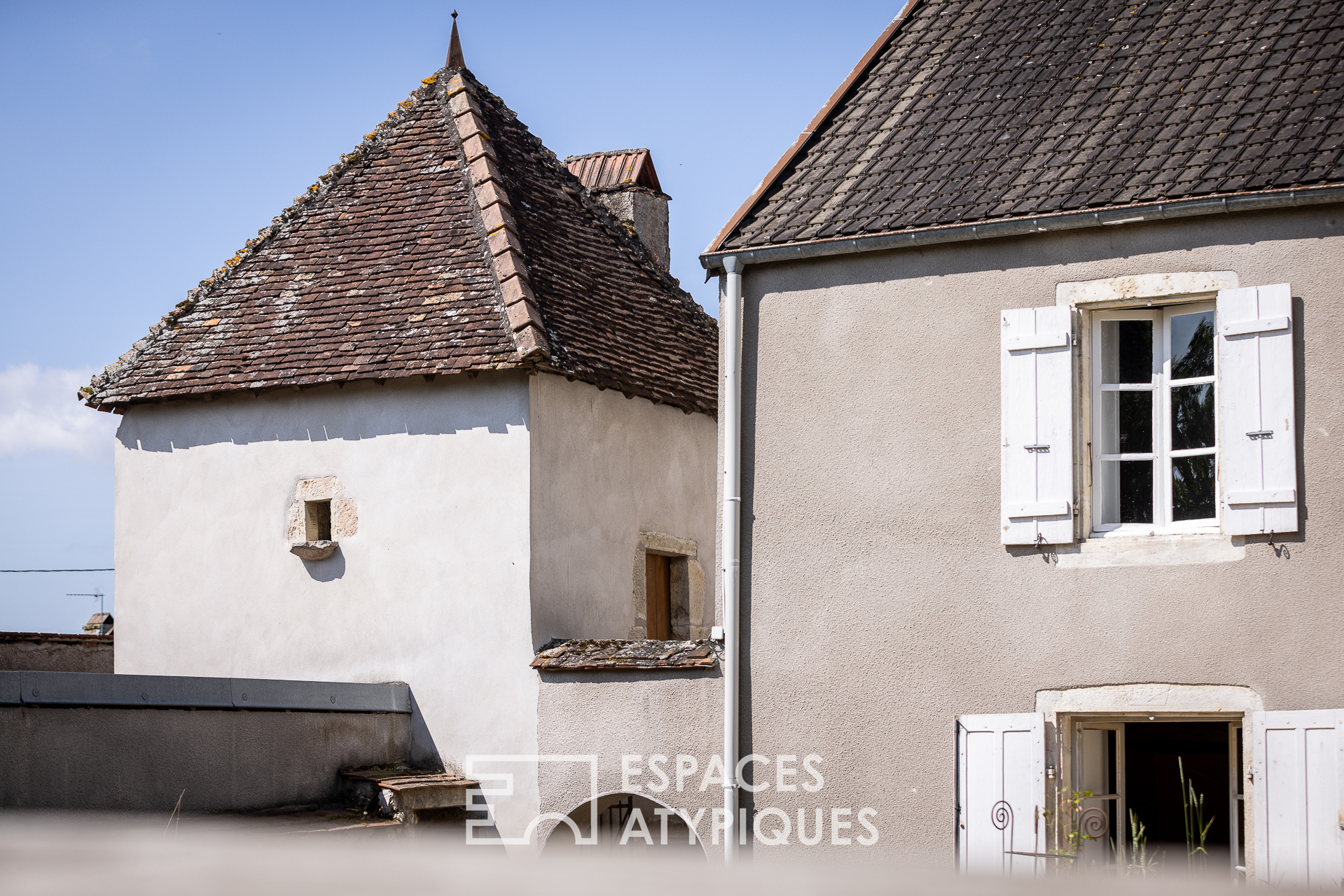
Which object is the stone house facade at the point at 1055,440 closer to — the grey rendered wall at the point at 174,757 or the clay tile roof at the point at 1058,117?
the clay tile roof at the point at 1058,117

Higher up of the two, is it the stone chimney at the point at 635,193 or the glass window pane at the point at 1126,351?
the stone chimney at the point at 635,193

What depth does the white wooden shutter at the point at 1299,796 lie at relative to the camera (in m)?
6.93

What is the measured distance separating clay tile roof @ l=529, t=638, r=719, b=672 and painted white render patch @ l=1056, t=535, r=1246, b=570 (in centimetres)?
225

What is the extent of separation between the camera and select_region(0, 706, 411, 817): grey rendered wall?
7.91 metres

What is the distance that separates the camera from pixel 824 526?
8.41m

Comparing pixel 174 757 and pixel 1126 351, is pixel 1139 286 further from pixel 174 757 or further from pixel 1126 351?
pixel 174 757

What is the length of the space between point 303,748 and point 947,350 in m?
4.82

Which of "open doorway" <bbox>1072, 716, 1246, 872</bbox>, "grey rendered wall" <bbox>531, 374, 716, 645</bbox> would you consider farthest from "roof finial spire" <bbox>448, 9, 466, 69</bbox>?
"open doorway" <bbox>1072, 716, 1246, 872</bbox>

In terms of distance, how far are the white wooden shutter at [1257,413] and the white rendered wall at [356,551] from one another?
4.74 metres

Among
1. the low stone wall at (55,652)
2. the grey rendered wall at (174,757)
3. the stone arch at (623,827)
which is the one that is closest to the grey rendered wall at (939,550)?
the stone arch at (623,827)

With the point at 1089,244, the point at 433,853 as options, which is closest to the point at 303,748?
the point at 1089,244

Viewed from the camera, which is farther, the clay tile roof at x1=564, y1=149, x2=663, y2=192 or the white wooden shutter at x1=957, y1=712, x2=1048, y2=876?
the clay tile roof at x1=564, y1=149, x2=663, y2=192

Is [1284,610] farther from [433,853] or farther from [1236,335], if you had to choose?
[433,853]

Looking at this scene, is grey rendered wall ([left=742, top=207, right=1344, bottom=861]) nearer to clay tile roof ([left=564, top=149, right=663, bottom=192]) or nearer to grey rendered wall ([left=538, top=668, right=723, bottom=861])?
grey rendered wall ([left=538, top=668, right=723, bottom=861])
